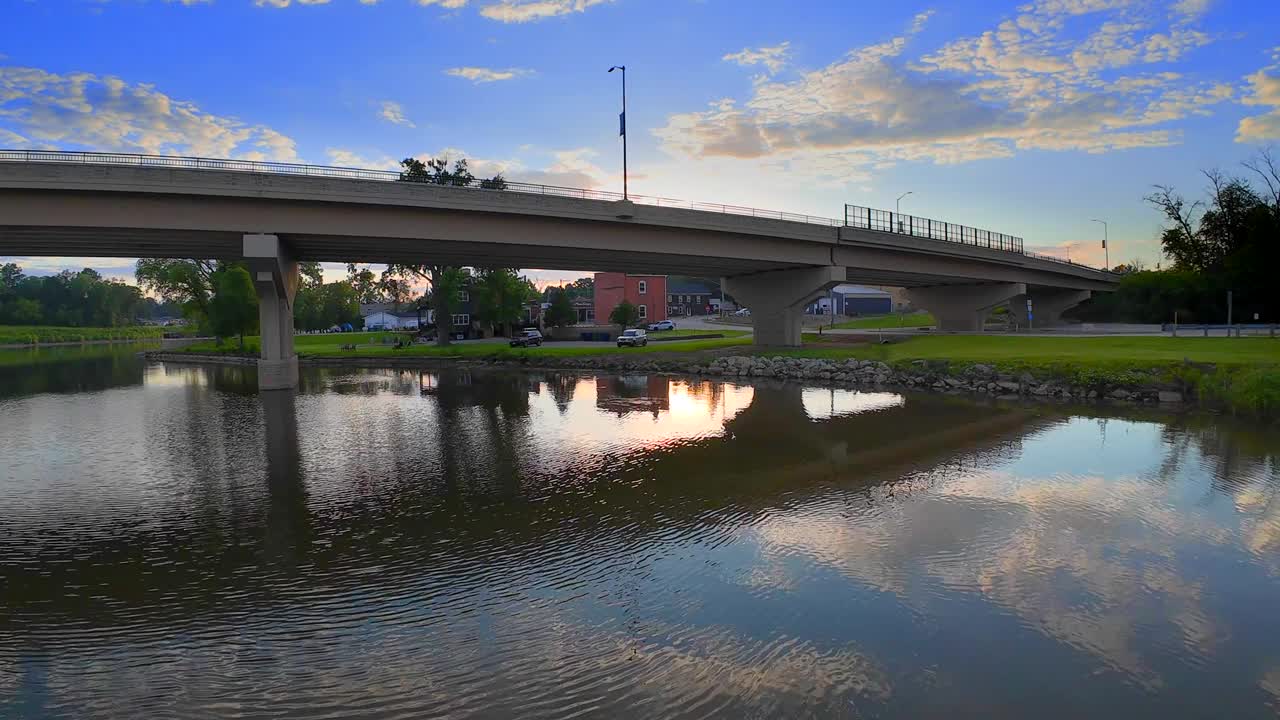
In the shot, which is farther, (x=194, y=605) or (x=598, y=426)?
(x=598, y=426)

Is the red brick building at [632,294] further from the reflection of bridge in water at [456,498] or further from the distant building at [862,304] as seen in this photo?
the reflection of bridge in water at [456,498]

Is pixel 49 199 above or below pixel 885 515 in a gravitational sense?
above

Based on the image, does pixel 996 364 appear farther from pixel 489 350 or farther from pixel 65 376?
pixel 65 376

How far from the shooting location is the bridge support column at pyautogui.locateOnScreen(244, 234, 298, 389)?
38.0 metres

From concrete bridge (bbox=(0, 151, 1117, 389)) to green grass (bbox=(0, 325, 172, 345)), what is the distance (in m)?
110

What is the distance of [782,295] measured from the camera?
5725 cm

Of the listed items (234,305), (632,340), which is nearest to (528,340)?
(632,340)

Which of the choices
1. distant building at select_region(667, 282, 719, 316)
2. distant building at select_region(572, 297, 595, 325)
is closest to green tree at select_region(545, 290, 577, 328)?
distant building at select_region(572, 297, 595, 325)

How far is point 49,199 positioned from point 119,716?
3331 cm

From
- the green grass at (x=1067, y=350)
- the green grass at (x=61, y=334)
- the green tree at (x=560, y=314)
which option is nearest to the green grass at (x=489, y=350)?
the green tree at (x=560, y=314)

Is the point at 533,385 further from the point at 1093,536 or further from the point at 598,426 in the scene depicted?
the point at 1093,536

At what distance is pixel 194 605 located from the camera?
33.6 ft

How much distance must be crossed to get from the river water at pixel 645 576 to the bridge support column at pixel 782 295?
31.9 metres

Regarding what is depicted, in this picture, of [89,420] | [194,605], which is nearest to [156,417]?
[89,420]
